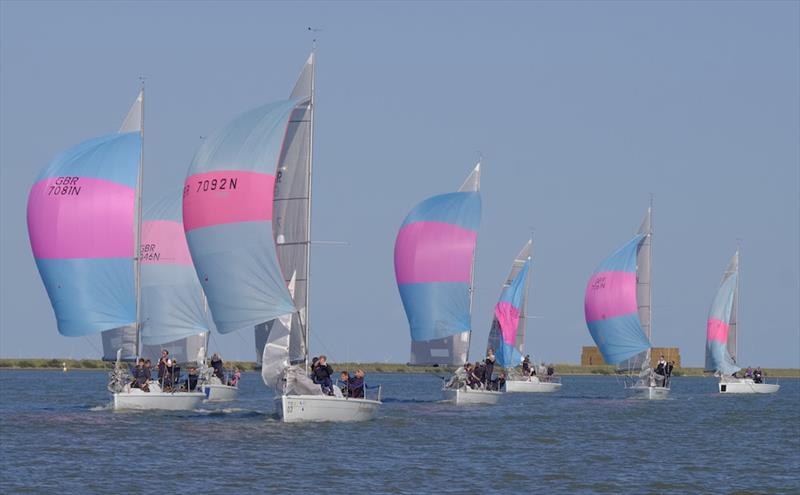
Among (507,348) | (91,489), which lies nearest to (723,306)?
(507,348)

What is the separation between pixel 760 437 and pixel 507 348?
37.6 meters

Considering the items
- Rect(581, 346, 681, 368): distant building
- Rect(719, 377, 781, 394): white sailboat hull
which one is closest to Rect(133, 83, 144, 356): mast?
Rect(719, 377, 781, 394): white sailboat hull

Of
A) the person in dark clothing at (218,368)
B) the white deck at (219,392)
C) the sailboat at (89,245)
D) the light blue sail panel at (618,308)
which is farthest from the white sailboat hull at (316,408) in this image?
the light blue sail panel at (618,308)

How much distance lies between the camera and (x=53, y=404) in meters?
55.5

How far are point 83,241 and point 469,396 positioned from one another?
16.7 meters

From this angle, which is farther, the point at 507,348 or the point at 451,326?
Result: the point at 507,348

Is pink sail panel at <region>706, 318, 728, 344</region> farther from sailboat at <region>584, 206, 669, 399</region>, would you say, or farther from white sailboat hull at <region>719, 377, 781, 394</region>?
sailboat at <region>584, 206, 669, 399</region>

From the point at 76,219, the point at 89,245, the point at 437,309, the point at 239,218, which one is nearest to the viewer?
the point at 239,218

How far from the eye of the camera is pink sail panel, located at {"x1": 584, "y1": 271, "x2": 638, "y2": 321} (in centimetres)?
7675

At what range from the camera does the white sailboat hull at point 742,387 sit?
8544 centimetres

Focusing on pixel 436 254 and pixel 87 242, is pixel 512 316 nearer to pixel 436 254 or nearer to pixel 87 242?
pixel 436 254

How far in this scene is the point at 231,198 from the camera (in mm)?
43312

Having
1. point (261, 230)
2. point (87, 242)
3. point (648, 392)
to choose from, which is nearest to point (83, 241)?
point (87, 242)

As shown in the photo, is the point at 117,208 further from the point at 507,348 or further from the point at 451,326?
the point at 507,348
